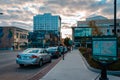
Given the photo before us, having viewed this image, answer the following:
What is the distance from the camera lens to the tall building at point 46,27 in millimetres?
131387

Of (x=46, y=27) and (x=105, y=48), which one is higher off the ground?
(x=46, y=27)

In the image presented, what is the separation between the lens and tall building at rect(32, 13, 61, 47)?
131m

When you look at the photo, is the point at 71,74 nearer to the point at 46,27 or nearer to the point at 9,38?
the point at 9,38

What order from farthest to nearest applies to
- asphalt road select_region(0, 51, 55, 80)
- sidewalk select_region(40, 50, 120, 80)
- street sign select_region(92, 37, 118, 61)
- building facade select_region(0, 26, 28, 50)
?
building facade select_region(0, 26, 28, 50) → asphalt road select_region(0, 51, 55, 80) → sidewalk select_region(40, 50, 120, 80) → street sign select_region(92, 37, 118, 61)

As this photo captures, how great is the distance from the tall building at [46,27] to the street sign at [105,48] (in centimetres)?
11849

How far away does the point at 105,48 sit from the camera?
1035 centimetres

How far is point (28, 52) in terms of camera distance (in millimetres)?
18188

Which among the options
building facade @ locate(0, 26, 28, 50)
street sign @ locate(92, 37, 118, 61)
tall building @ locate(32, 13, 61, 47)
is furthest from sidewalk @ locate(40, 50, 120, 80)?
tall building @ locate(32, 13, 61, 47)

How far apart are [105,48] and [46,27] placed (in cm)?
14381

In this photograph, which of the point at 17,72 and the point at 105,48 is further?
the point at 17,72

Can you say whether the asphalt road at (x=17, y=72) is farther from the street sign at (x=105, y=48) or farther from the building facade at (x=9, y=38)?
the building facade at (x=9, y=38)

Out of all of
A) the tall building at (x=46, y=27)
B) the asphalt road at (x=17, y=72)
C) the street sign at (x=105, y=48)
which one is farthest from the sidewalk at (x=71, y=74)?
the tall building at (x=46, y=27)

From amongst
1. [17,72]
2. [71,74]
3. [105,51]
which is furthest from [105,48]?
[17,72]

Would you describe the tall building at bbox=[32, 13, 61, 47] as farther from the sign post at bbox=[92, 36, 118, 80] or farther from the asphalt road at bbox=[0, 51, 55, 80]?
the sign post at bbox=[92, 36, 118, 80]
